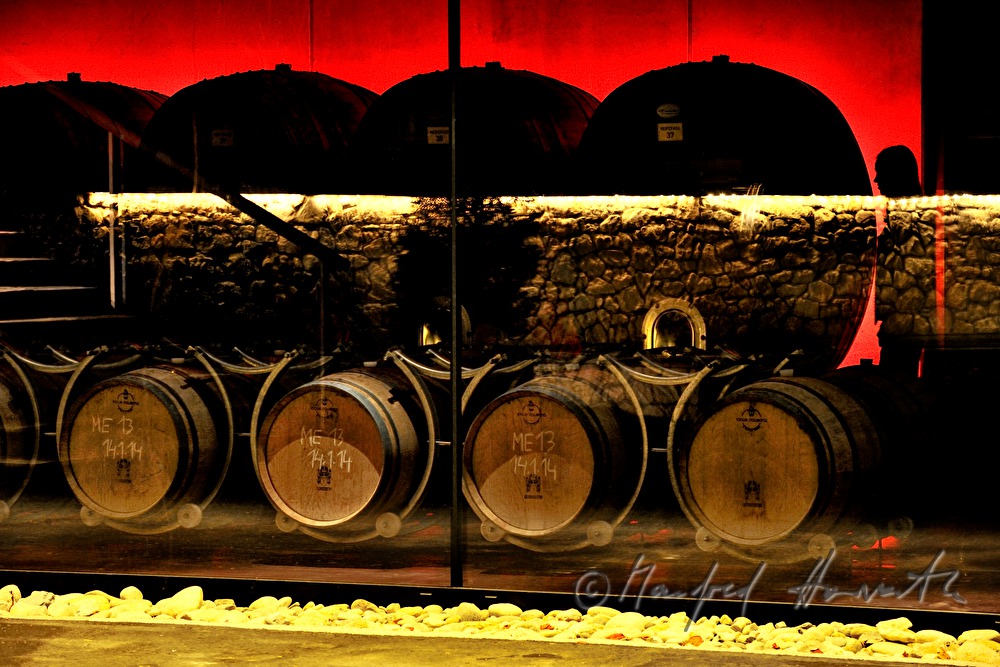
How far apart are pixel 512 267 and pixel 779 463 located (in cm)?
128

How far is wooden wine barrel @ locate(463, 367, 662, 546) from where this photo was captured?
4.80 m

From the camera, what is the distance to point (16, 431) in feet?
18.1

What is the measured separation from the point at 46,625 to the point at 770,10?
11.1 ft

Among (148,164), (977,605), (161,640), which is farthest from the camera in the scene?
(148,164)

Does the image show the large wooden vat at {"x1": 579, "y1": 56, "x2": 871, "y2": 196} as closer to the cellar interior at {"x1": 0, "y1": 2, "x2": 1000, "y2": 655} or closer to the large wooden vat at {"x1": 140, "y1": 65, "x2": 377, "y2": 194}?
the cellar interior at {"x1": 0, "y1": 2, "x2": 1000, "y2": 655}

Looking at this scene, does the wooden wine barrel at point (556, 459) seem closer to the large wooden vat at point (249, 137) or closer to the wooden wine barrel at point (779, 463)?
the wooden wine barrel at point (779, 463)

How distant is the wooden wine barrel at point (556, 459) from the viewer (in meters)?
4.80

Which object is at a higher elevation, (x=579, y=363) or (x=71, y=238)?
(x=71, y=238)

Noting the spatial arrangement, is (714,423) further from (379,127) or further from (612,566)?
(379,127)

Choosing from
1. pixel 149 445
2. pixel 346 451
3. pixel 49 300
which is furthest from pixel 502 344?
pixel 49 300

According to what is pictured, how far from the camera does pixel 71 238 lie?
5.33 metres

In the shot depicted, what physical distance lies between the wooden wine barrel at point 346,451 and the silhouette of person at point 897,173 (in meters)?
1.97

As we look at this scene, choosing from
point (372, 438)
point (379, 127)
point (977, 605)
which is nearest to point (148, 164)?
point (379, 127)

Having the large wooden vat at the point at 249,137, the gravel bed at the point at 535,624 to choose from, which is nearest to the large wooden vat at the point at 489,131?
the large wooden vat at the point at 249,137
